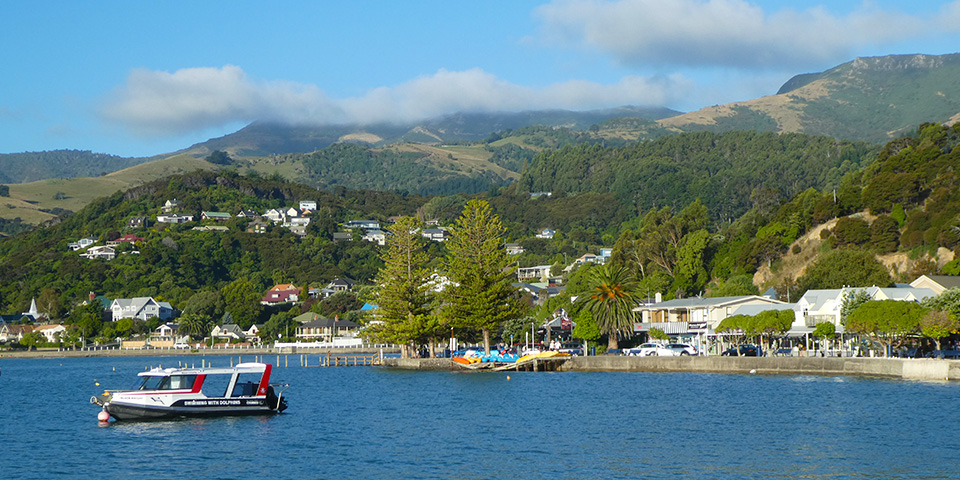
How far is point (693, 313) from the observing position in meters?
99.4

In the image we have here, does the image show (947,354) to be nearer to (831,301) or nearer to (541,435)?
(831,301)

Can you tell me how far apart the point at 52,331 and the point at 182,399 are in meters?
138

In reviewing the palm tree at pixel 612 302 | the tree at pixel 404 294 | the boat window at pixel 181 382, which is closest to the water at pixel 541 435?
the boat window at pixel 181 382

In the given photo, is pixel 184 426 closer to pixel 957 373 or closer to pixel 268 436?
pixel 268 436

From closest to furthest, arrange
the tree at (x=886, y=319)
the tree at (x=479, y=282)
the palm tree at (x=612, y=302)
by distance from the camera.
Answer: the tree at (x=886, y=319), the tree at (x=479, y=282), the palm tree at (x=612, y=302)

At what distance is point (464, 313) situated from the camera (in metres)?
88.8

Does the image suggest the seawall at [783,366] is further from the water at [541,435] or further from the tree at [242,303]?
the tree at [242,303]

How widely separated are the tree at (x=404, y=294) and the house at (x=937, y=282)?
4394cm

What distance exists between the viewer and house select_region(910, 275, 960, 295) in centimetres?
8772

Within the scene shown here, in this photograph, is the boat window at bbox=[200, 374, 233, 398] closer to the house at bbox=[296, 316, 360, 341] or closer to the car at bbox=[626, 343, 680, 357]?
the car at bbox=[626, 343, 680, 357]

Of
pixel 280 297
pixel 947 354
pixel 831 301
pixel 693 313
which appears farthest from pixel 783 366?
pixel 280 297

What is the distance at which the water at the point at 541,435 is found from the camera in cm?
3478

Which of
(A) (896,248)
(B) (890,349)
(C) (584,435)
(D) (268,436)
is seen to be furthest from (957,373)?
(A) (896,248)

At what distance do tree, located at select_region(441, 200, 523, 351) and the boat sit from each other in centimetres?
3828
